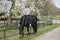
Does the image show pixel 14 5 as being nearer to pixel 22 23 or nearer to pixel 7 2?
pixel 7 2

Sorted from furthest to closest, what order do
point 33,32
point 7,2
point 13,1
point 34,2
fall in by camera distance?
1. point 34,2
2. point 13,1
3. point 7,2
4. point 33,32

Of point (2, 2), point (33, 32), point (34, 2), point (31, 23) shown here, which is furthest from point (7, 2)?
point (31, 23)

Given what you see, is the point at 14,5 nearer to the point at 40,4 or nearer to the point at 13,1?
the point at 13,1

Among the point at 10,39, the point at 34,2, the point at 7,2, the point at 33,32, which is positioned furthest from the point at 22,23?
the point at 34,2

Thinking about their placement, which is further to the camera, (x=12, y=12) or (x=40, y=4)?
(x=40, y=4)

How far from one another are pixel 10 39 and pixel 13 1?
538 inches

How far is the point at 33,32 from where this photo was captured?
19.1 metres

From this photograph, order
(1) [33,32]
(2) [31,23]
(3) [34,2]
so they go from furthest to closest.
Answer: (3) [34,2] → (1) [33,32] → (2) [31,23]

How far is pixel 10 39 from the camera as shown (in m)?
15.1

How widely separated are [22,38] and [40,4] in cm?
1623

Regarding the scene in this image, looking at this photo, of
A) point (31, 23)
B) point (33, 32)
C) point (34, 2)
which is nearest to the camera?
point (31, 23)

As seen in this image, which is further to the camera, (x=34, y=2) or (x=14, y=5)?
(x=34, y=2)

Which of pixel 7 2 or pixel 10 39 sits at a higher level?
pixel 7 2

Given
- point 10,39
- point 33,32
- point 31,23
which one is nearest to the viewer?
point 10,39
